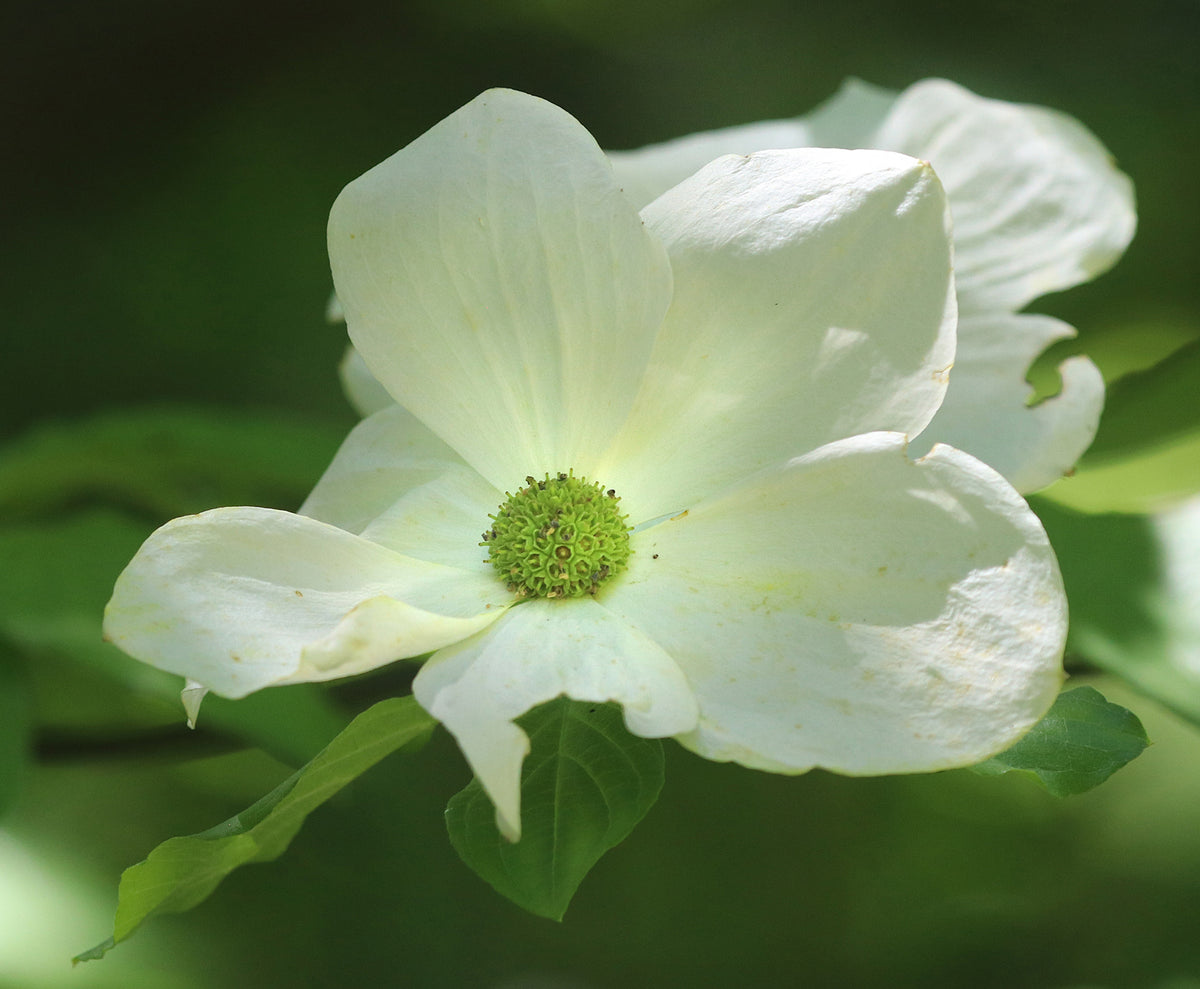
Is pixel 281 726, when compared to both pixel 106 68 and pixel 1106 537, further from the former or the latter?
pixel 106 68

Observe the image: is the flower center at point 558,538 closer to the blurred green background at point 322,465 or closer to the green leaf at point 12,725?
the blurred green background at point 322,465

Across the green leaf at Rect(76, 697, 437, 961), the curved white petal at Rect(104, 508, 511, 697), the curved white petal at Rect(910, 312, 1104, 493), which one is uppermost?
the curved white petal at Rect(104, 508, 511, 697)

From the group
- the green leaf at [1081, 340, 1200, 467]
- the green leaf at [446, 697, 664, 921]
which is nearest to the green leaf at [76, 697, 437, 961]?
the green leaf at [446, 697, 664, 921]

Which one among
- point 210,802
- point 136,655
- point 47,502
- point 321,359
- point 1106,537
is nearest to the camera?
point 136,655

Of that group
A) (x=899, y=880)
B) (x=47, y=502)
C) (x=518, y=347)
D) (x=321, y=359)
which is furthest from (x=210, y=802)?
(x=518, y=347)

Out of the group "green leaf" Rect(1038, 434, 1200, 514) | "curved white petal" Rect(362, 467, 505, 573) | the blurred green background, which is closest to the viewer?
"curved white petal" Rect(362, 467, 505, 573)

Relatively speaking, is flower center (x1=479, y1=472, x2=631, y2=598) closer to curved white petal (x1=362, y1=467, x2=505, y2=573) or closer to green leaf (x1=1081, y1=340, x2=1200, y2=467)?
curved white petal (x1=362, y1=467, x2=505, y2=573)
